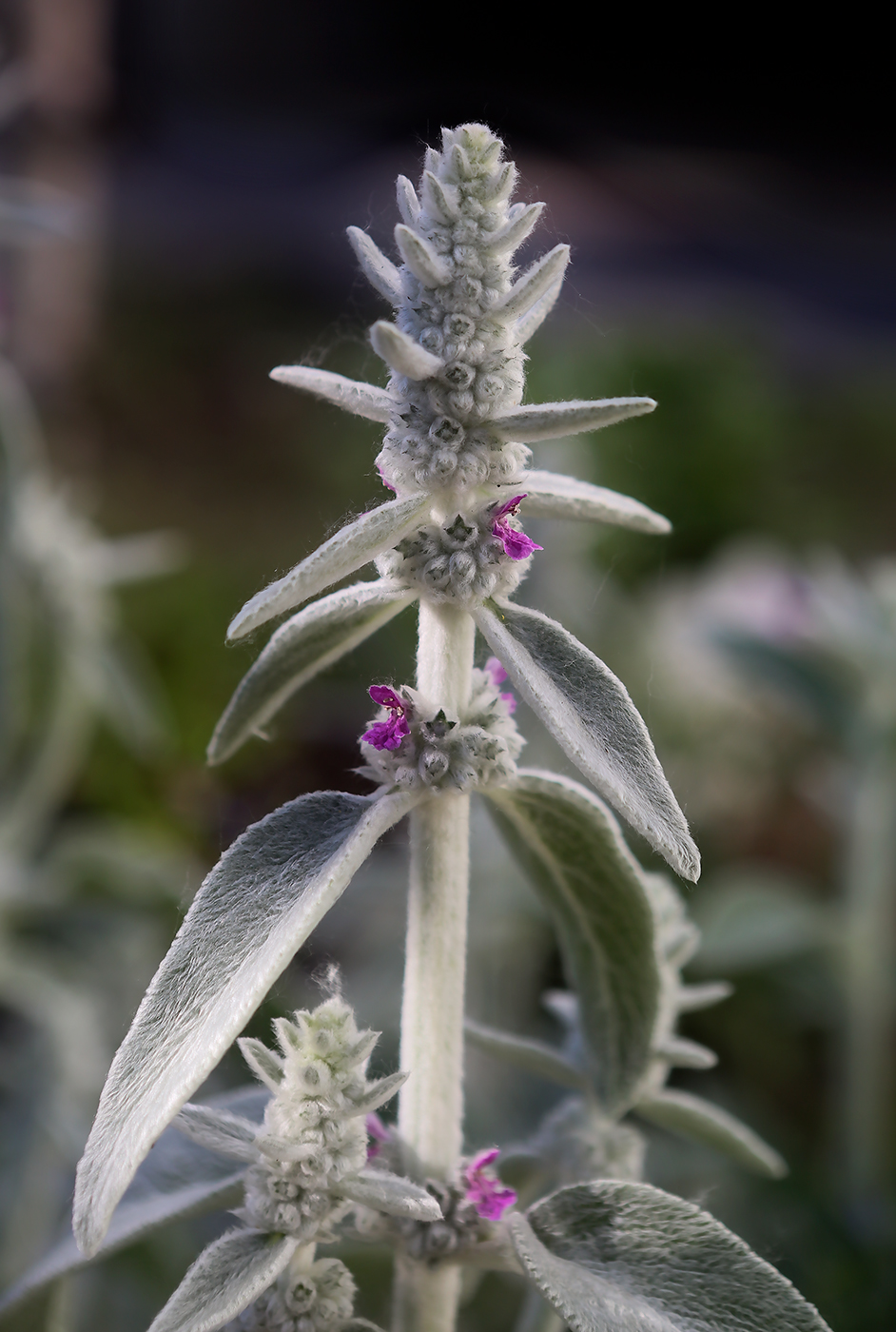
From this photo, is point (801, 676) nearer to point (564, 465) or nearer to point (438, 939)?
point (564, 465)

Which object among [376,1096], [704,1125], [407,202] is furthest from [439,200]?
[704,1125]

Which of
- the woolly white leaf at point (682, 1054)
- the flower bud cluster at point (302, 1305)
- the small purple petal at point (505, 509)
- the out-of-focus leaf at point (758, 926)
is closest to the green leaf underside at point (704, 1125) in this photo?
the woolly white leaf at point (682, 1054)

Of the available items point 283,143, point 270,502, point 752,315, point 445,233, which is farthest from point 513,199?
point 283,143

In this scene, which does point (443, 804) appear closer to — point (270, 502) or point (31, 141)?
point (270, 502)

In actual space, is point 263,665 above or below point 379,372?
below

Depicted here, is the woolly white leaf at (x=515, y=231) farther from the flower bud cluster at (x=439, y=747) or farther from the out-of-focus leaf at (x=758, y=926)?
the out-of-focus leaf at (x=758, y=926)

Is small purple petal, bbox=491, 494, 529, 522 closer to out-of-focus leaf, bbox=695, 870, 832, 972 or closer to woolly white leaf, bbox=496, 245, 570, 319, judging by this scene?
woolly white leaf, bbox=496, 245, 570, 319

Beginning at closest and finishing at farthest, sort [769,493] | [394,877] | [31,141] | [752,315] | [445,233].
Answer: [445,233]
[394,877]
[31,141]
[769,493]
[752,315]
